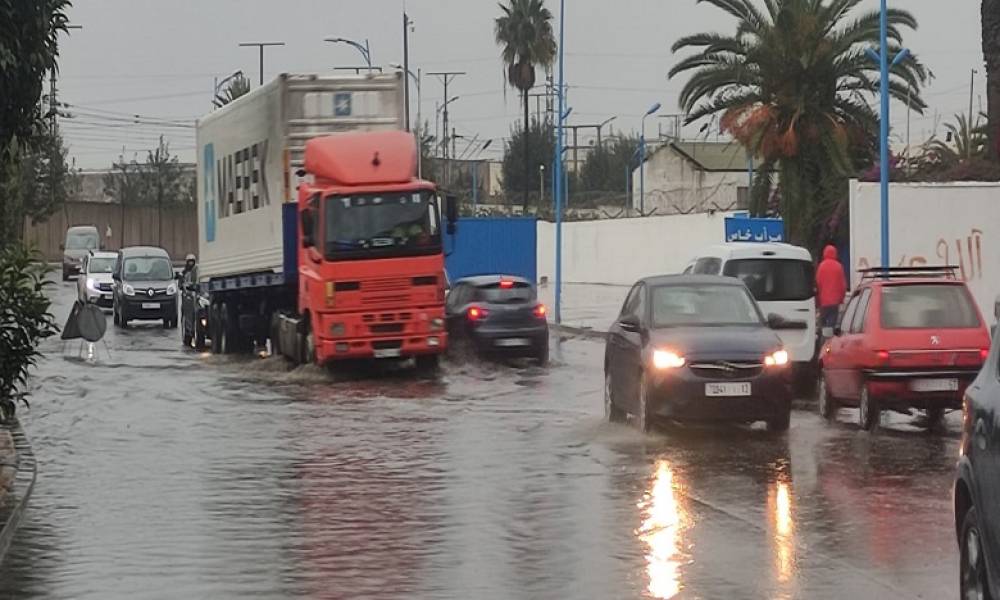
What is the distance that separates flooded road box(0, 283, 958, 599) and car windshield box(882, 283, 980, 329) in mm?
1178

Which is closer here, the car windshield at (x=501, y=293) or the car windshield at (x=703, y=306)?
the car windshield at (x=703, y=306)

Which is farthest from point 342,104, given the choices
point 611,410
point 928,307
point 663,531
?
point 663,531

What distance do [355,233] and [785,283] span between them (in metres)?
6.36

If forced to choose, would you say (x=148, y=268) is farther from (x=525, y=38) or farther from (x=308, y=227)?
(x=525, y=38)

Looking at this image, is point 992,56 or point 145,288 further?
point 145,288

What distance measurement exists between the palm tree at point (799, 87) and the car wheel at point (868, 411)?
806 inches

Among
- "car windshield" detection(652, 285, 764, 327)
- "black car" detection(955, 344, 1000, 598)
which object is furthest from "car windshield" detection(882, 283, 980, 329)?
"black car" detection(955, 344, 1000, 598)

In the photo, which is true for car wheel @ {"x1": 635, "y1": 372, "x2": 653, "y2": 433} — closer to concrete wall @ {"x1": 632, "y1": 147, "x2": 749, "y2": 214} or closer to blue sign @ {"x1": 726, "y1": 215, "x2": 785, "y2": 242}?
blue sign @ {"x1": 726, "y1": 215, "x2": 785, "y2": 242}

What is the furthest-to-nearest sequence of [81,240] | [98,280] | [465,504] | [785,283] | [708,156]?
[708,156]
[81,240]
[98,280]
[785,283]
[465,504]

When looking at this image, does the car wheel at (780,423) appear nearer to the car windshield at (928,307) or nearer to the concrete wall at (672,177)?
the car windshield at (928,307)

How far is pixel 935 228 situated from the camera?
32.7 metres

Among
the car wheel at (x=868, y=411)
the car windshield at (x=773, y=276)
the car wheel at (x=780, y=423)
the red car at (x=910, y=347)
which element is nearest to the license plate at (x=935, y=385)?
the red car at (x=910, y=347)

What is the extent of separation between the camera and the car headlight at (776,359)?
18.3 metres

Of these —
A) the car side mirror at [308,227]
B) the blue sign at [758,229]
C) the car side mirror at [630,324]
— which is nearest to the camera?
the car side mirror at [630,324]
